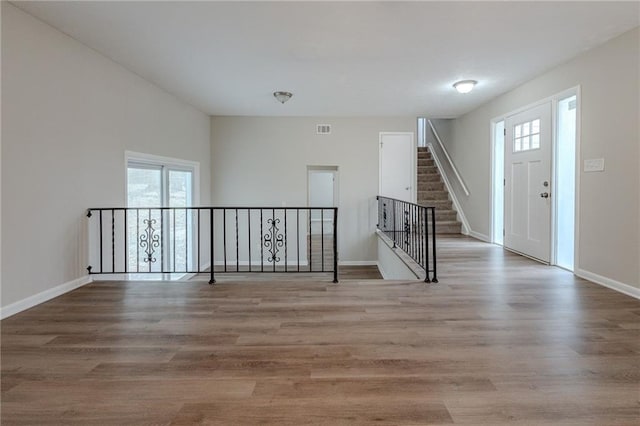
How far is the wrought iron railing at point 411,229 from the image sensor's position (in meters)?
3.77

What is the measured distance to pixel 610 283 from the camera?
3.47 m

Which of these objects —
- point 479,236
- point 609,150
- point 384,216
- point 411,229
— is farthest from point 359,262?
point 609,150

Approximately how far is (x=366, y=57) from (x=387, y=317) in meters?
2.71

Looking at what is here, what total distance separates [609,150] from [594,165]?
8.6 inches

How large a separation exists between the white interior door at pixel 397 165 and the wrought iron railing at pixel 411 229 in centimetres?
42

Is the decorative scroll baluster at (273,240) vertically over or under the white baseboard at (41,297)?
over

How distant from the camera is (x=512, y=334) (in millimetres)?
2414

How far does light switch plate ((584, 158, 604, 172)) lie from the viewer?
357cm

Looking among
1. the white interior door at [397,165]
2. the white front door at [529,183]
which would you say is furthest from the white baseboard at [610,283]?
the white interior door at [397,165]

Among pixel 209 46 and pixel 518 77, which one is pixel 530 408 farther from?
pixel 518 77

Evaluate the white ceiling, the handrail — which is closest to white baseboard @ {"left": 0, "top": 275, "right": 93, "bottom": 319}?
the white ceiling

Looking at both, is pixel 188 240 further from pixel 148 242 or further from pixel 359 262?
pixel 359 262

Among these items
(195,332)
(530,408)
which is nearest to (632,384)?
(530,408)

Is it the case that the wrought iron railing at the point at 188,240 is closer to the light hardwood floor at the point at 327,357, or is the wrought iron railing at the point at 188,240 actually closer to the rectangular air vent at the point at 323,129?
the light hardwood floor at the point at 327,357
